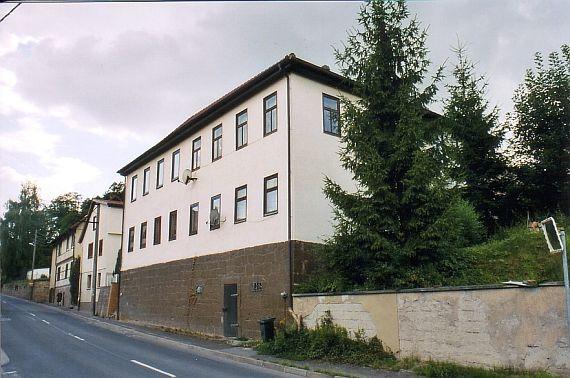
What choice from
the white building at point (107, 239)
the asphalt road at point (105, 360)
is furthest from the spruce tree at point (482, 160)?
the white building at point (107, 239)

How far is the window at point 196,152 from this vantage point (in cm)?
2367

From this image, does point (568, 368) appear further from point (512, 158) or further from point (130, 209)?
point (130, 209)

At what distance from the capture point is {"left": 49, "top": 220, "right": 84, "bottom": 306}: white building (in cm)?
5094

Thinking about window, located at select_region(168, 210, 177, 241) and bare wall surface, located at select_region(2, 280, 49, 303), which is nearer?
window, located at select_region(168, 210, 177, 241)

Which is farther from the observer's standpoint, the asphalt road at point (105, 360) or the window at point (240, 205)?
the window at point (240, 205)

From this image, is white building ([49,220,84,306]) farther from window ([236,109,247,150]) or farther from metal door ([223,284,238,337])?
metal door ([223,284,238,337])

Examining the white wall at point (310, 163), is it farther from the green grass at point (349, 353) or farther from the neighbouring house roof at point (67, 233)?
the neighbouring house roof at point (67, 233)

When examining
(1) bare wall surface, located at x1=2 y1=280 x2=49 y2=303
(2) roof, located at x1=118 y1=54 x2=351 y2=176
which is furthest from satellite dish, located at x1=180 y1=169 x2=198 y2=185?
(1) bare wall surface, located at x1=2 y1=280 x2=49 y2=303

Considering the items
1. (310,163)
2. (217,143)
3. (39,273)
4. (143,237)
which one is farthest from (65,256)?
(310,163)

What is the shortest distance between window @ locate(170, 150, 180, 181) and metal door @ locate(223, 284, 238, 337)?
824 cm

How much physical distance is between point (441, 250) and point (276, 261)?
5.75 meters

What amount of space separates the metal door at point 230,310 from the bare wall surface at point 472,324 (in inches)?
247

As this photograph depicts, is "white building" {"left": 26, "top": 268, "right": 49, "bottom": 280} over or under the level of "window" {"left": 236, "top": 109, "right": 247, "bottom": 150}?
under

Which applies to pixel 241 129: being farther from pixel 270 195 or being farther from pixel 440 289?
pixel 440 289
